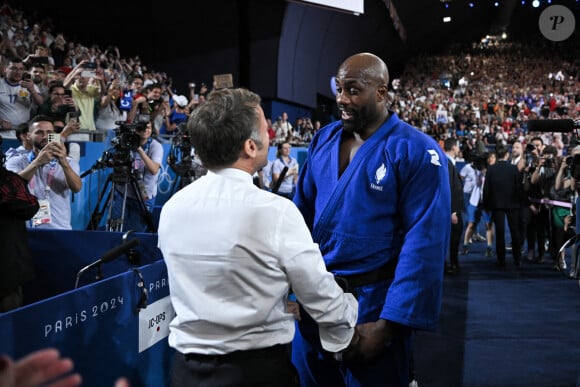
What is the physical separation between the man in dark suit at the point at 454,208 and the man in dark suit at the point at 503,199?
0.79m

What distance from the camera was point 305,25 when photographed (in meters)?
19.0

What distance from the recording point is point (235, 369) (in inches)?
58.8

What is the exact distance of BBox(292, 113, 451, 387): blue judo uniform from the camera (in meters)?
1.86

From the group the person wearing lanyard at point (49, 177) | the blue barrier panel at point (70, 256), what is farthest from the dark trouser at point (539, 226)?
the blue barrier panel at point (70, 256)

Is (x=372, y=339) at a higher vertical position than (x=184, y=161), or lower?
lower

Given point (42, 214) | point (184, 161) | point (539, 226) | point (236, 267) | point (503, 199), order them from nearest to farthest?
point (236, 267) < point (42, 214) < point (184, 161) < point (503, 199) < point (539, 226)

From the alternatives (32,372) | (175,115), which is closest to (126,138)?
(32,372)

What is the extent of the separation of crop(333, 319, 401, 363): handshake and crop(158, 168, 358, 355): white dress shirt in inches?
10.1

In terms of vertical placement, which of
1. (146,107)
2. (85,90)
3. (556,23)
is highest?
(556,23)

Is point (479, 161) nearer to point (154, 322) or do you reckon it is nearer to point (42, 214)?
point (42, 214)

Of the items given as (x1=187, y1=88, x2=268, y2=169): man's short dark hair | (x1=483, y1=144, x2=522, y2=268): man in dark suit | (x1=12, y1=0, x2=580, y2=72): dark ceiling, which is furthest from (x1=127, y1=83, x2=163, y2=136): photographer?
(x1=12, y1=0, x2=580, y2=72): dark ceiling

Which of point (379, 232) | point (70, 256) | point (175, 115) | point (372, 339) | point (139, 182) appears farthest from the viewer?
point (175, 115)

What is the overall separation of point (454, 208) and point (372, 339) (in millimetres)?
5082

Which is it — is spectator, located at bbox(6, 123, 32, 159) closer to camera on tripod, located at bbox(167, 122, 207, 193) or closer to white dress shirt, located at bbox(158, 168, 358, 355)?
camera on tripod, located at bbox(167, 122, 207, 193)
